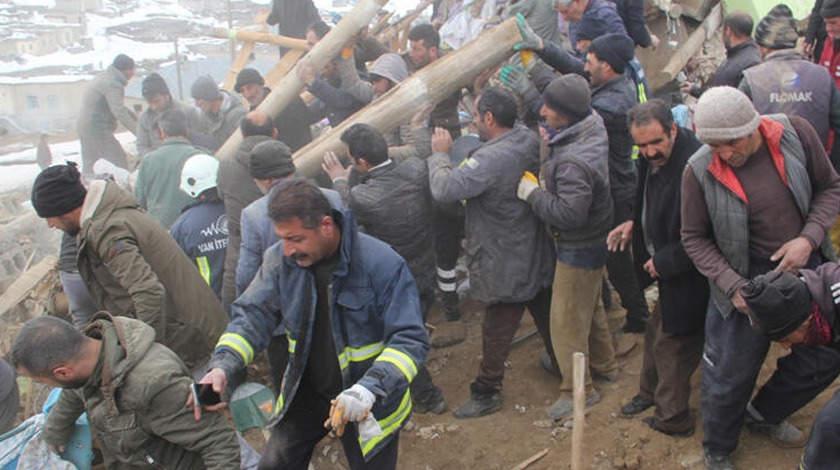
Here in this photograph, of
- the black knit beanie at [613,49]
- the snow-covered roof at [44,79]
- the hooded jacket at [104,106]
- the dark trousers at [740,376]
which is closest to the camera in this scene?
the dark trousers at [740,376]

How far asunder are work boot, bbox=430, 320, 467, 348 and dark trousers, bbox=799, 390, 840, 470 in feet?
11.2

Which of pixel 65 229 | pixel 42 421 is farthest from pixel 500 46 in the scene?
pixel 42 421

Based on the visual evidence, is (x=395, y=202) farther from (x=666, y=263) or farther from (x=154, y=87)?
(x=154, y=87)

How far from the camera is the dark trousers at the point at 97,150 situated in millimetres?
9531

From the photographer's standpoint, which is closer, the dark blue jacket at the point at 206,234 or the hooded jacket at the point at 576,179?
the hooded jacket at the point at 576,179

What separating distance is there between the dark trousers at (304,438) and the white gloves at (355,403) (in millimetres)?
699

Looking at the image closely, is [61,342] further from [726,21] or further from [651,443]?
[726,21]

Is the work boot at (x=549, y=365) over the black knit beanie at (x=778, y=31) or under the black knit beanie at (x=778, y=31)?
under

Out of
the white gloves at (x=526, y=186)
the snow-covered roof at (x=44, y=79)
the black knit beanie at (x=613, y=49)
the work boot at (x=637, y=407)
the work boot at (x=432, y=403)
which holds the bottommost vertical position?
the snow-covered roof at (x=44, y=79)

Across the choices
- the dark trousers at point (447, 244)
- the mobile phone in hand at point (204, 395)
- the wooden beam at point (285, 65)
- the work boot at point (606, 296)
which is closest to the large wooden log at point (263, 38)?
the wooden beam at point (285, 65)

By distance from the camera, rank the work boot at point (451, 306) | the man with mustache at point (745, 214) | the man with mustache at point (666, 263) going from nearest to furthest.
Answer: the man with mustache at point (745, 214)
the man with mustache at point (666, 263)
the work boot at point (451, 306)

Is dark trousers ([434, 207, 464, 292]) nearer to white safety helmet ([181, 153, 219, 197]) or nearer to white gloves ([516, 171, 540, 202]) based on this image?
white gloves ([516, 171, 540, 202])

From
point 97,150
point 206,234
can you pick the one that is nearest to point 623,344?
point 206,234

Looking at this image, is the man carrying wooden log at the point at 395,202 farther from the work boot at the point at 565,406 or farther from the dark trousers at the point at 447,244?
the work boot at the point at 565,406
